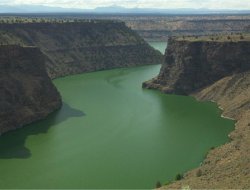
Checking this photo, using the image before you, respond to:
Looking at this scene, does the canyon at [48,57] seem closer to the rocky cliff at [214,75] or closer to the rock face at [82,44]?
the rock face at [82,44]

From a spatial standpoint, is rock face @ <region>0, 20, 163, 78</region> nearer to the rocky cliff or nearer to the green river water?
the rocky cliff

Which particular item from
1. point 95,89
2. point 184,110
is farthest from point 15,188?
point 95,89

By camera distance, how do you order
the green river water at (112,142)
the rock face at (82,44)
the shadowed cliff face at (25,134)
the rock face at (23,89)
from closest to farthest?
1. the green river water at (112,142)
2. the shadowed cliff face at (25,134)
3. the rock face at (23,89)
4. the rock face at (82,44)

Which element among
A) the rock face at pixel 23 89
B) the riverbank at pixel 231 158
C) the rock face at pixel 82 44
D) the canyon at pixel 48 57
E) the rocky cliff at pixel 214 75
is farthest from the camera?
the rock face at pixel 82 44

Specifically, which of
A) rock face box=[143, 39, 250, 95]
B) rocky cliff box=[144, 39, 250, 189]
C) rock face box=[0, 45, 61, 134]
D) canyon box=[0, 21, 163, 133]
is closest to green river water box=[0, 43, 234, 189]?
rock face box=[0, 45, 61, 134]

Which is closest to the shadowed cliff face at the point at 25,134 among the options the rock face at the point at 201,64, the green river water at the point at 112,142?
the green river water at the point at 112,142

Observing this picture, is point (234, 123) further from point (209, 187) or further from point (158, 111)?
point (209, 187)
